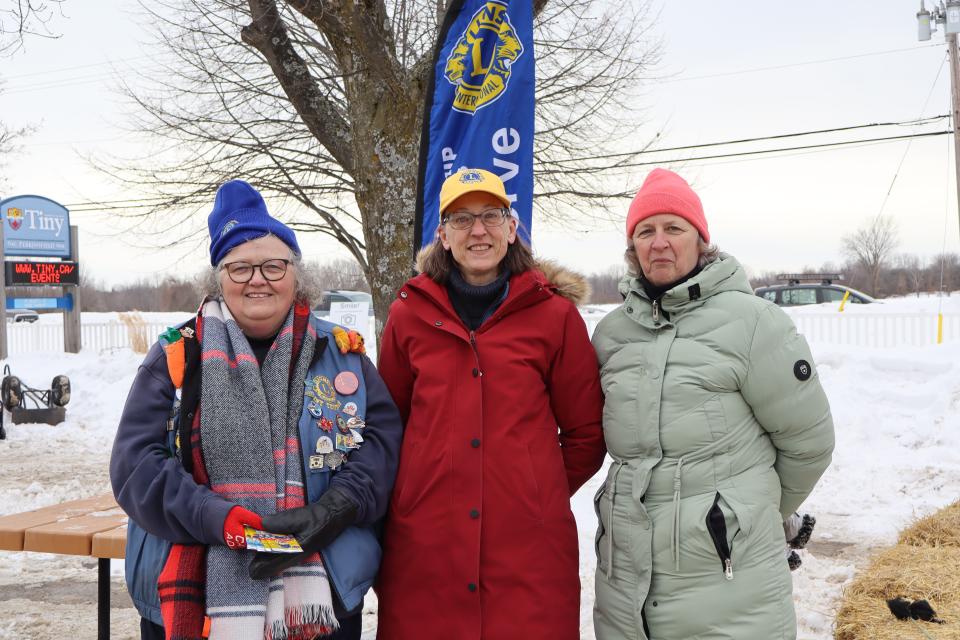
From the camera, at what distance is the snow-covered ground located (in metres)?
4.55

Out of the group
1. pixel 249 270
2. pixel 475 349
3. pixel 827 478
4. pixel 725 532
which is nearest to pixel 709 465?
pixel 725 532

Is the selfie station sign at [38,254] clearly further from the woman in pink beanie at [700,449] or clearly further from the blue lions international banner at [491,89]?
the woman in pink beanie at [700,449]

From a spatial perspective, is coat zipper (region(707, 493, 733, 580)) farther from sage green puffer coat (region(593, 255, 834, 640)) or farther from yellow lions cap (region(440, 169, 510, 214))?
yellow lions cap (region(440, 169, 510, 214))

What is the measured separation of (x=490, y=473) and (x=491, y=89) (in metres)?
2.69

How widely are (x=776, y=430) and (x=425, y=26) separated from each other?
6.56m

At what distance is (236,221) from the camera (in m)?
2.48

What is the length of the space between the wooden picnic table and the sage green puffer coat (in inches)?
85.4

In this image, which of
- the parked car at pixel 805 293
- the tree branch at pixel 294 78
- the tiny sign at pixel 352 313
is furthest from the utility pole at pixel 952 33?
the tree branch at pixel 294 78

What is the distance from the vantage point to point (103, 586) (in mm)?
3635

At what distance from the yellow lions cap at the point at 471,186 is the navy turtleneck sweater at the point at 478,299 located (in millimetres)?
283

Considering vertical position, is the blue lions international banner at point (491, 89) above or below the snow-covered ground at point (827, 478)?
above

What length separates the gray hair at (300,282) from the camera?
2557 mm

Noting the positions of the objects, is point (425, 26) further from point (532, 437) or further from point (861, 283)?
point (861, 283)

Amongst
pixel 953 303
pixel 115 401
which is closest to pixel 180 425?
pixel 115 401
